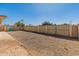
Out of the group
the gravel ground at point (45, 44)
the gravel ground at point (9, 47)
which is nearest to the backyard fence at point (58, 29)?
the gravel ground at point (45, 44)

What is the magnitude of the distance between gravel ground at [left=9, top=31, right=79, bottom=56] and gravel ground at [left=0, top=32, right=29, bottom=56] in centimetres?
10

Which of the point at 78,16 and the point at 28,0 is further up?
the point at 28,0

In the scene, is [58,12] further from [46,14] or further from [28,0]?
[28,0]

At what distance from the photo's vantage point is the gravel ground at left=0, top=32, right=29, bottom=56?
4.56m

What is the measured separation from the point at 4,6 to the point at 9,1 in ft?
0.51

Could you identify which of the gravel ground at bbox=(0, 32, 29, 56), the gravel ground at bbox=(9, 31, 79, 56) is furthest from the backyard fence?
the gravel ground at bbox=(0, 32, 29, 56)

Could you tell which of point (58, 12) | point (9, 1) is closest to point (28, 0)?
point (9, 1)

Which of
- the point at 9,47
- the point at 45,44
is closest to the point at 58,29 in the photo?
the point at 45,44

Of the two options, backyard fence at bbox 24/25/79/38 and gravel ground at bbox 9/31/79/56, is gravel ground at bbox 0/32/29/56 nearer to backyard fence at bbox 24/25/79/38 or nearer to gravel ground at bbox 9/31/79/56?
gravel ground at bbox 9/31/79/56

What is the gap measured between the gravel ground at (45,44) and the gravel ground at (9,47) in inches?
4.0

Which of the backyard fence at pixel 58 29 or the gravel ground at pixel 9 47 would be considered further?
the backyard fence at pixel 58 29

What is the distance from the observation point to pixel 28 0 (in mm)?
4566

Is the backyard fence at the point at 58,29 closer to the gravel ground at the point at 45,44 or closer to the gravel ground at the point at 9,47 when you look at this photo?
the gravel ground at the point at 45,44

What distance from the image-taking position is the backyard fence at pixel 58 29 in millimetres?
4871
